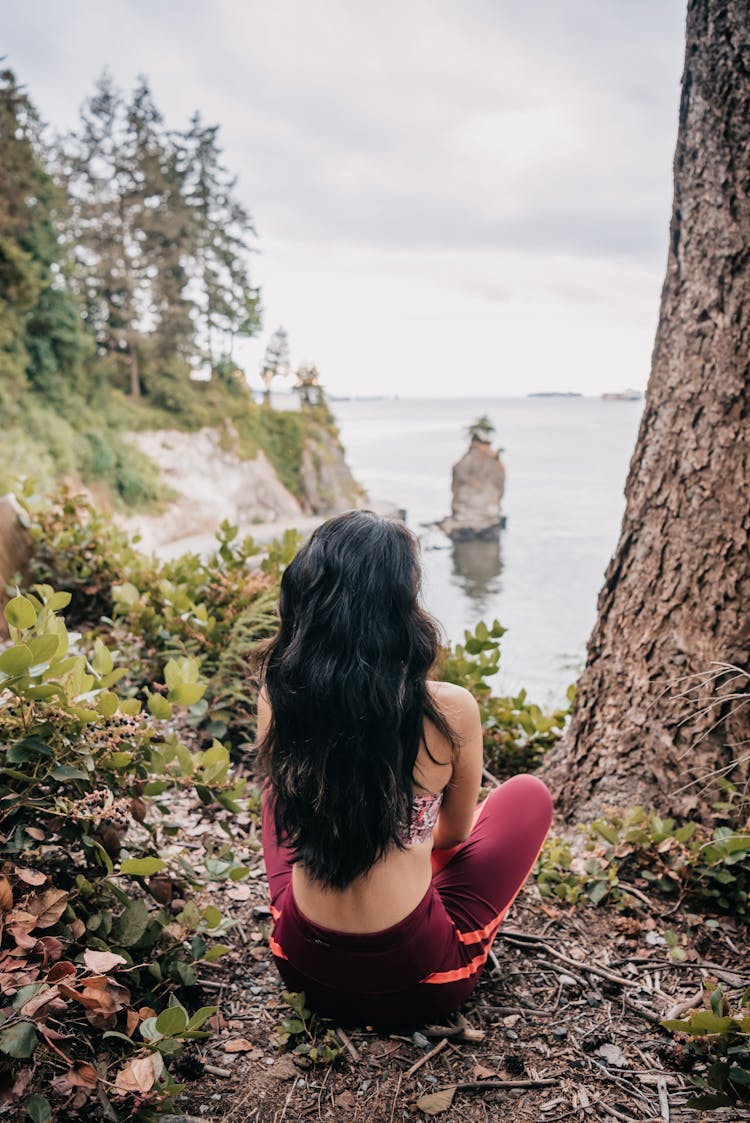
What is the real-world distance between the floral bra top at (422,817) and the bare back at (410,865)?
0.02 meters

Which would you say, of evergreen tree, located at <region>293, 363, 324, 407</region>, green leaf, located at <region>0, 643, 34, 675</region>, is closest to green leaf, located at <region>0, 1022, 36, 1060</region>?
green leaf, located at <region>0, 643, 34, 675</region>

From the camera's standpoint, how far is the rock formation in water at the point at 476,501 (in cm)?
4378

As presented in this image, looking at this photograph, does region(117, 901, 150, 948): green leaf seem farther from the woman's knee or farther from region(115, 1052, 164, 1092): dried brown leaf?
the woman's knee

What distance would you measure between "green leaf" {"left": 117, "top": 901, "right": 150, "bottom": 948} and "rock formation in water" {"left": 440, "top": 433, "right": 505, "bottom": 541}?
140 ft

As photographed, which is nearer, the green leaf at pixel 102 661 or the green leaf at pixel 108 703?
the green leaf at pixel 108 703

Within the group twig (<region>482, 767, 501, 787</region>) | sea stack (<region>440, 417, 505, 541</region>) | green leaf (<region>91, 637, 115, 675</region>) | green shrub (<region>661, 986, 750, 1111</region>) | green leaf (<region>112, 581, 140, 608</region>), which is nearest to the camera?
green shrub (<region>661, 986, 750, 1111</region>)

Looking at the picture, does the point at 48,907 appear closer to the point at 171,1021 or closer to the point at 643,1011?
the point at 171,1021

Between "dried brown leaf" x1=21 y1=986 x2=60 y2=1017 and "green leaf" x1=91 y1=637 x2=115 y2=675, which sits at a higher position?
"green leaf" x1=91 y1=637 x2=115 y2=675

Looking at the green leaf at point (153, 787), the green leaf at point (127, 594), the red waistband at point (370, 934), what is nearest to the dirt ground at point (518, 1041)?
the red waistband at point (370, 934)

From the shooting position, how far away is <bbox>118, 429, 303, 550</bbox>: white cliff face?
25.4m

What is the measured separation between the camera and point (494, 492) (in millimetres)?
44281

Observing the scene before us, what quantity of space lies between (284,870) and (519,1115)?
2.93 feet

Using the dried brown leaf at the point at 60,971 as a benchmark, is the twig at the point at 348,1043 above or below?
below

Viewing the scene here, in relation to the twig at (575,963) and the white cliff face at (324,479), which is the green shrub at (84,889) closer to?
the twig at (575,963)
